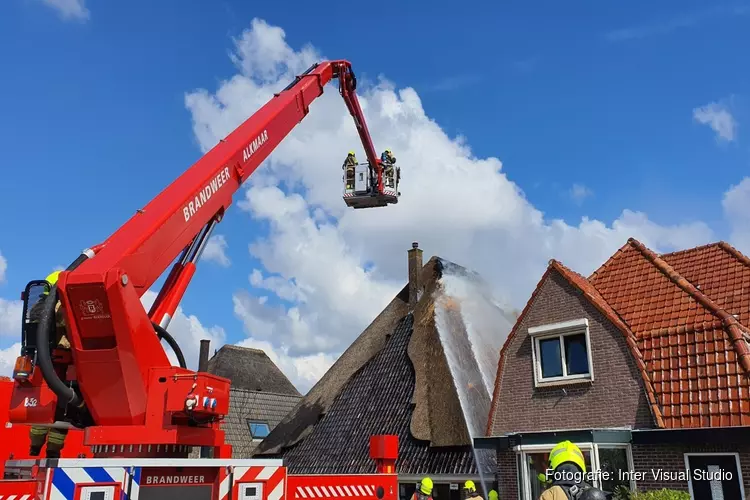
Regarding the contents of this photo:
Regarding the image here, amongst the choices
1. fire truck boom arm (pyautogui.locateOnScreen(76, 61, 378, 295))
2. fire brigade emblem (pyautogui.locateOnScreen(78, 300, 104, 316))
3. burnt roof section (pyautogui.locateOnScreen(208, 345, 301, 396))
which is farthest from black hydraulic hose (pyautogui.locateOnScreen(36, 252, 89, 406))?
burnt roof section (pyautogui.locateOnScreen(208, 345, 301, 396))

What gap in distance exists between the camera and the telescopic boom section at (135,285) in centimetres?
632

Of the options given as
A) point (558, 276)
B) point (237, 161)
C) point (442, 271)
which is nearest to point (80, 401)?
point (237, 161)

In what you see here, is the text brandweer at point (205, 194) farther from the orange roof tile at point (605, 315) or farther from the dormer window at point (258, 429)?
the dormer window at point (258, 429)

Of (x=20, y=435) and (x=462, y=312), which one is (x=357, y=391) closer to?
(x=462, y=312)

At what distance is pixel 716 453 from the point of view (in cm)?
1099

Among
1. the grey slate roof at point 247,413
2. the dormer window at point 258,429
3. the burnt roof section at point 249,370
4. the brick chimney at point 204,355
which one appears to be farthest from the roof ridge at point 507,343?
the brick chimney at point 204,355

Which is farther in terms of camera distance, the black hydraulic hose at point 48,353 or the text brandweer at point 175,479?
the black hydraulic hose at point 48,353

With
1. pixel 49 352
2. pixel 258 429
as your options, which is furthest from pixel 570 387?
pixel 258 429

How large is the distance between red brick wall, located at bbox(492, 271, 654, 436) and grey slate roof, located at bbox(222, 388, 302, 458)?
14374 mm

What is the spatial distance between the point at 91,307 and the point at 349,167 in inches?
380

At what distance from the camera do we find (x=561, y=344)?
14.3 meters

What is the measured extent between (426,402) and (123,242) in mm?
12378

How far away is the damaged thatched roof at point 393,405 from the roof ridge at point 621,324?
4596mm

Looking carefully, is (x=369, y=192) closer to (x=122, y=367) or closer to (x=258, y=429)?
(x=122, y=367)
